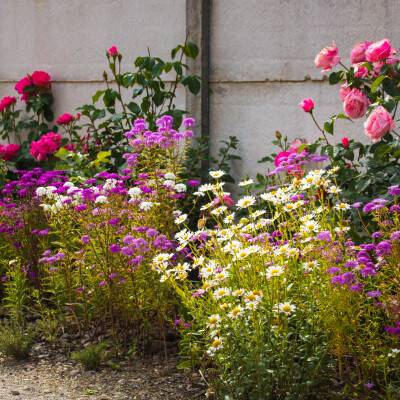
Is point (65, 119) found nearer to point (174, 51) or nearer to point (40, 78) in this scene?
point (40, 78)

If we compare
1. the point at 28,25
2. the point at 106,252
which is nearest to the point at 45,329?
the point at 106,252

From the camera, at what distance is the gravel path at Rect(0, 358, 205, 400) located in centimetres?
379

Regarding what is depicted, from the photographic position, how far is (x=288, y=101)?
552 centimetres

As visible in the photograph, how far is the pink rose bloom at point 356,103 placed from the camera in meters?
4.36

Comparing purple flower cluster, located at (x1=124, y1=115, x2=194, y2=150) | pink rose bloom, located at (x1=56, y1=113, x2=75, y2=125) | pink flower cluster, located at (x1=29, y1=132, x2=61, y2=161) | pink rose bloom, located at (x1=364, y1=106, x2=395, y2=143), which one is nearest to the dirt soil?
purple flower cluster, located at (x1=124, y1=115, x2=194, y2=150)

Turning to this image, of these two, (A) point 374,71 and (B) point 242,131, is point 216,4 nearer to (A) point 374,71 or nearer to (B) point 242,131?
(B) point 242,131

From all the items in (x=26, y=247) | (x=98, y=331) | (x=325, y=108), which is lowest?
(x=98, y=331)

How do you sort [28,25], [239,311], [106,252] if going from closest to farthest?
[239,311]
[106,252]
[28,25]

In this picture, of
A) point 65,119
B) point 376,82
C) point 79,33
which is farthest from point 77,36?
point 376,82

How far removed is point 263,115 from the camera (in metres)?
5.71

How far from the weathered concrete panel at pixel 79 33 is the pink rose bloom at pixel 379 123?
2.46 meters

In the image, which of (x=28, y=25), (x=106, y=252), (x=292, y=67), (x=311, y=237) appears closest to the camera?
(x=311, y=237)

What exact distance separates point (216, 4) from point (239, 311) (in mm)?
3338

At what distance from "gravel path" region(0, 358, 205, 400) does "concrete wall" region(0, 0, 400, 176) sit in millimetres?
2034
